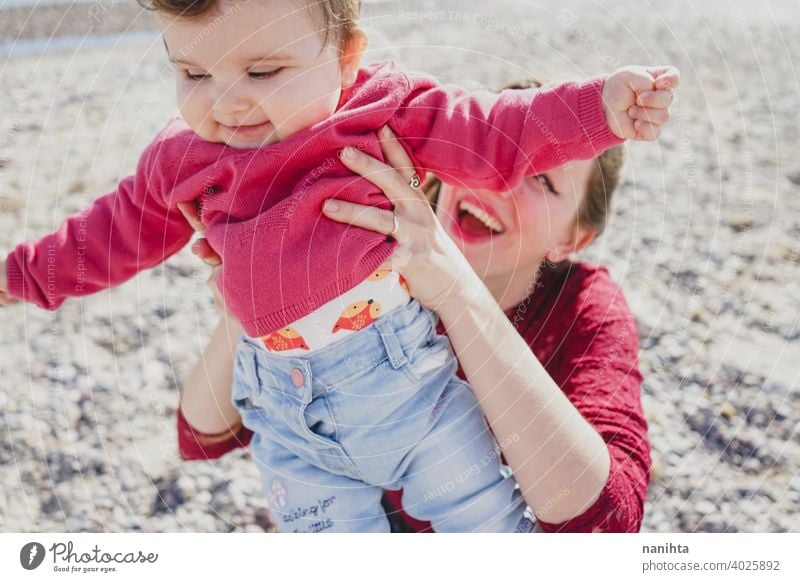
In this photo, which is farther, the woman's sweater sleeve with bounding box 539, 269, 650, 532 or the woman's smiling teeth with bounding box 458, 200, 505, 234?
the woman's smiling teeth with bounding box 458, 200, 505, 234

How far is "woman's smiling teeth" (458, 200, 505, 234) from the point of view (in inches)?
62.1

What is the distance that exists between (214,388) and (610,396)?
2.29 feet

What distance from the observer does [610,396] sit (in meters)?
1.41

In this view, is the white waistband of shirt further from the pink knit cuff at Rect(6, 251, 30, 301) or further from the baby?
the pink knit cuff at Rect(6, 251, 30, 301)

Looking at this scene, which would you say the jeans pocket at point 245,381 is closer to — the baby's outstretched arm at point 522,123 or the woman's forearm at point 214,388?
the woman's forearm at point 214,388

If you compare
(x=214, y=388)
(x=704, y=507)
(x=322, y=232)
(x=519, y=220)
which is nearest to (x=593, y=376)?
(x=519, y=220)

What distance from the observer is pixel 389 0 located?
4648mm

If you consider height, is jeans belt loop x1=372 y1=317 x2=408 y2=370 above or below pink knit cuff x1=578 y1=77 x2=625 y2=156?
below

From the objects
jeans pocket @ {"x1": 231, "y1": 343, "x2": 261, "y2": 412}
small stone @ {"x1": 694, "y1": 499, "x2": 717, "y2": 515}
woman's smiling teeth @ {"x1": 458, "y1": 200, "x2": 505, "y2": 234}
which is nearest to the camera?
jeans pocket @ {"x1": 231, "y1": 343, "x2": 261, "y2": 412}

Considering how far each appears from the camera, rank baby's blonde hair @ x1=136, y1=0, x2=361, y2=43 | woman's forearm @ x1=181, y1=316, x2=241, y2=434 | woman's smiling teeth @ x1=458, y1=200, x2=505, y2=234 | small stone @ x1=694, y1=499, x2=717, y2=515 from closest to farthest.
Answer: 1. baby's blonde hair @ x1=136, y1=0, x2=361, y2=43
2. woman's forearm @ x1=181, y1=316, x2=241, y2=434
3. woman's smiling teeth @ x1=458, y1=200, x2=505, y2=234
4. small stone @ x1=694, y1=499, x2=717, y2=515

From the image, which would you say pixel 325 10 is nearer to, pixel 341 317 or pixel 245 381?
pixel 341 317

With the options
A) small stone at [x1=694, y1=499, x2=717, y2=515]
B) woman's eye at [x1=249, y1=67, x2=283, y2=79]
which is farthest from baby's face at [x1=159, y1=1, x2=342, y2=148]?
small stone at [x1=694, y1=499, x2=717, y2=515]
